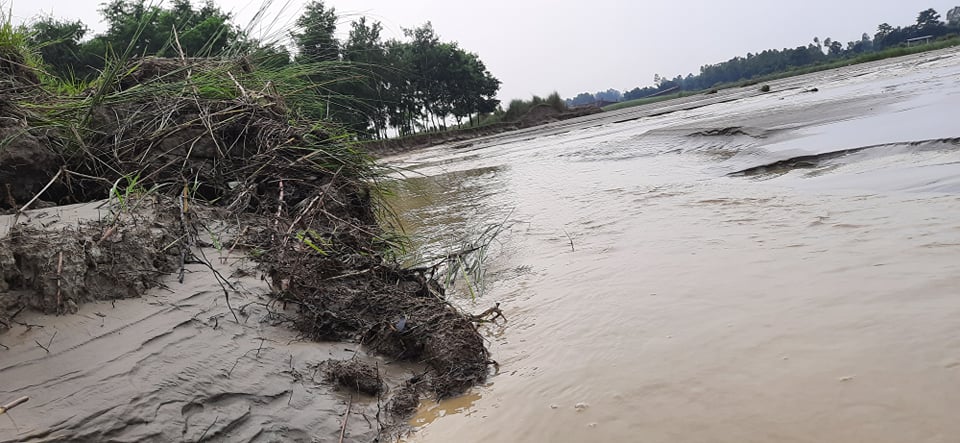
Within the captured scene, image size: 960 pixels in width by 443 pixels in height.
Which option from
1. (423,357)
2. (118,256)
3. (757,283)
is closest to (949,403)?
(757,283)

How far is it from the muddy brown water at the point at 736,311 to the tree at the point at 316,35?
1734 millimetres

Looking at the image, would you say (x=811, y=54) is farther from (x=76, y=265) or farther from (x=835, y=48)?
(x=76, y=265)

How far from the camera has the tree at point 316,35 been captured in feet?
11.0

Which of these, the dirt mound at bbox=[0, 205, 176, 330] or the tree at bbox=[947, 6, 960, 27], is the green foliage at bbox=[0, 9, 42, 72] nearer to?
the dirt mound at bbox=[0, 205, 176, 330]

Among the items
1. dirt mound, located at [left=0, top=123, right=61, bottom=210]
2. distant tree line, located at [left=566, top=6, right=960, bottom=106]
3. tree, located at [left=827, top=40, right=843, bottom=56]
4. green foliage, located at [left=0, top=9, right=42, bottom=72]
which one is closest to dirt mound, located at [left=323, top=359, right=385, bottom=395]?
dirt mound, located at [left=0, top=123, right=61, bottom=210]

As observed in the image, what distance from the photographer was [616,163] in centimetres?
876

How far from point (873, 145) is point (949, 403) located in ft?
17.1

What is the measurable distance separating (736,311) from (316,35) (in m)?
2.76

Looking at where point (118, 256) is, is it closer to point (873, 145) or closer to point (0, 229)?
→ point (0, 229)

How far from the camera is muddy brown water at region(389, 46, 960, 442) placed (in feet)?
5.19

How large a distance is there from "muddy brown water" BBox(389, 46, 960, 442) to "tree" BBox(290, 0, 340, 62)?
1734mm

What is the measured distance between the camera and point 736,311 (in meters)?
2.27

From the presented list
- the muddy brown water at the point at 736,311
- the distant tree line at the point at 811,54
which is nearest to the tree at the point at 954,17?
the distant tree line at the point at 811,54

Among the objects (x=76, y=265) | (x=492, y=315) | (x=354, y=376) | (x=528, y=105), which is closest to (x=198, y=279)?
(x=76, y=265)
